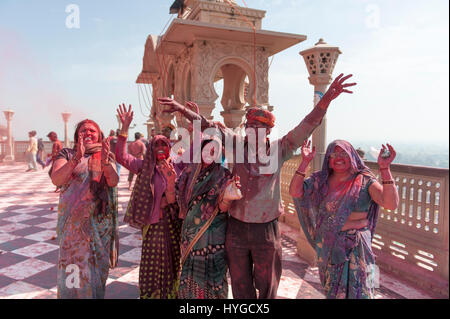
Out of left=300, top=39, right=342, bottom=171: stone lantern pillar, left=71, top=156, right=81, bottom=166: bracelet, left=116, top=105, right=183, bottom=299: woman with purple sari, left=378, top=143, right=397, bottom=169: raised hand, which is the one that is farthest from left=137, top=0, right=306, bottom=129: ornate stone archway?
left=378, top=143, right=397, bottom=169: raised hand

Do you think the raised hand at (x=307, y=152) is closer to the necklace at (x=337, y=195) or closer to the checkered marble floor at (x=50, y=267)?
the necklace at (x=337, y=195)

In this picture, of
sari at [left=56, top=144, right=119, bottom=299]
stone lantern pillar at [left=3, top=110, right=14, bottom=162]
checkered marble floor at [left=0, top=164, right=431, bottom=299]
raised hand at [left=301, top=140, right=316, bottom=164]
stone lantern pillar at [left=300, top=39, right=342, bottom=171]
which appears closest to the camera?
raised hand at [left=301, top=140, right=316, bottom=164]

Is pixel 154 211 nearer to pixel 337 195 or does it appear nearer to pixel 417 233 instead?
pixel 337 195

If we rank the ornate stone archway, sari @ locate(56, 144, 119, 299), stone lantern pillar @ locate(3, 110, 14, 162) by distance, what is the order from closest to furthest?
sari @ locate(56, 144, 119, 299) < the ornate stone archway < stone lantern pillar @ locate(3, 110, 14, 162)

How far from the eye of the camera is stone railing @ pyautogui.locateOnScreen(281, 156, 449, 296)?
10.0 ft

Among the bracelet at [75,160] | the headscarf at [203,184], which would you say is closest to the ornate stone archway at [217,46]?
the headscarf at [203,184]

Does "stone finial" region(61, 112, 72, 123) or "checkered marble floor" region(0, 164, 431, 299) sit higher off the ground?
"stone finial" region(61, 112, 72, 123)

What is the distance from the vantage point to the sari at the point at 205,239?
6.91ft

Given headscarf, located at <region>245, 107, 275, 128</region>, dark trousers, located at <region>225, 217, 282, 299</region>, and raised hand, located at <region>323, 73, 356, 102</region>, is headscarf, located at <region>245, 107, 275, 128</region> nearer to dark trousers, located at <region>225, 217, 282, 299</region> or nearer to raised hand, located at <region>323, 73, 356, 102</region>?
raised hand, located at <region>323, 73, 356, 102</region>

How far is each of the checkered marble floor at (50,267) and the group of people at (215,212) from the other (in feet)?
2.31

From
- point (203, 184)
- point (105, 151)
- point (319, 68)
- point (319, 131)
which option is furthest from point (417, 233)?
point (105, 151)

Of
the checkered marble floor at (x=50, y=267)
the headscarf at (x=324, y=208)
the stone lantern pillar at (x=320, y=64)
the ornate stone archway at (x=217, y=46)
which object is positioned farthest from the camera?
the ornate stone archway at (x=217, y=46)

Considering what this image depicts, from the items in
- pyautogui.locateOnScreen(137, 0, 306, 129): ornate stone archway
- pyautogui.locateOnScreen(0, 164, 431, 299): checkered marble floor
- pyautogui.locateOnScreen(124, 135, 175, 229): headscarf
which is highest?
pyautogui.locateOnScreen(137, 0, 306, 129): ornate stone archway
